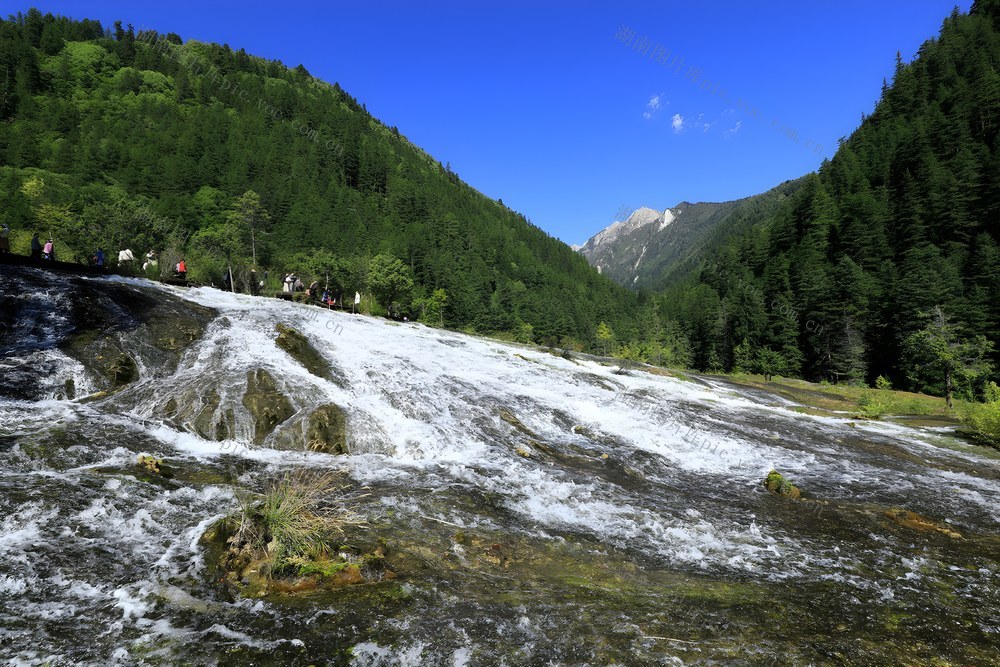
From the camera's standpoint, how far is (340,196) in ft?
484

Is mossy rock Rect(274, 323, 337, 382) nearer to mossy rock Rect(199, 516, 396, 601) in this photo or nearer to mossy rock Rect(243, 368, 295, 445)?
mossy rock Rect(243, 368, 295, 445)

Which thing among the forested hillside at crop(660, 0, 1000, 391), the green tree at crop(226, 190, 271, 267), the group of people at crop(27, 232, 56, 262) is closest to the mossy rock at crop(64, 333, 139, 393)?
the group of people at crop(27, 232, 56, 262)

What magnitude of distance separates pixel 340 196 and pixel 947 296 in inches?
5551

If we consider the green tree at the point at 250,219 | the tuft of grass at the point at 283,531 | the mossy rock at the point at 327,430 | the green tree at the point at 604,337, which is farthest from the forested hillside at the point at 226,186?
the tuft of grass at the point at 283,531

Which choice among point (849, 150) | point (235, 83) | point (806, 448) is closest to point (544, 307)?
point (849, 150)

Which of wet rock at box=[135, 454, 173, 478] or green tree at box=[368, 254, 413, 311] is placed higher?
green tree at box=[368, 254, 413, 311]

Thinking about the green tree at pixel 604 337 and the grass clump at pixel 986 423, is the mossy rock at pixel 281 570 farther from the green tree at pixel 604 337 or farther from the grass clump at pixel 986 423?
the green tree at pixel 604 337

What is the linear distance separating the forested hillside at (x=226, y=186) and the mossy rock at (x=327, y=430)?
52.3 meters

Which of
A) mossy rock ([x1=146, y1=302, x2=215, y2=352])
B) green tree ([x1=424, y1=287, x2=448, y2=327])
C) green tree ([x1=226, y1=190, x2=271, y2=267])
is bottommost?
mossy rock ([x1=146, y1=302, x2=215, y2=352])

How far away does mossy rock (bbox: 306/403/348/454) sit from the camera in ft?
42.3

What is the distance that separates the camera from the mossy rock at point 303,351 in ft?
55.2

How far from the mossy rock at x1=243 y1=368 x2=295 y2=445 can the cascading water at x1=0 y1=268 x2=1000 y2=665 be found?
0.27ft

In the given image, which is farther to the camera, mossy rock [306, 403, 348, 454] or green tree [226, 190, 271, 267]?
green tree [226, 190, 271, 267]

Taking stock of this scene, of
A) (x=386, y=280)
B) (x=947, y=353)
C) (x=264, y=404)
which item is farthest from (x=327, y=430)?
(x=386, y=280)
